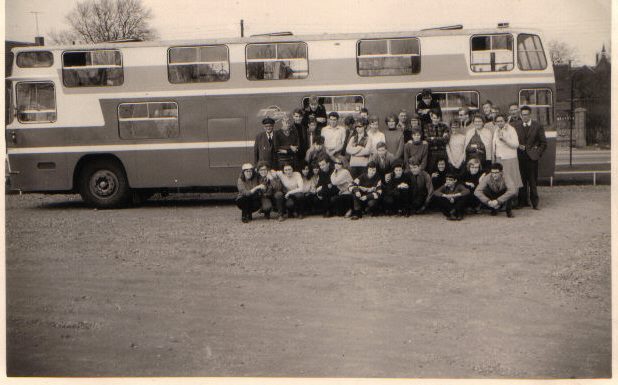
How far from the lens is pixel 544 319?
20.2 feet

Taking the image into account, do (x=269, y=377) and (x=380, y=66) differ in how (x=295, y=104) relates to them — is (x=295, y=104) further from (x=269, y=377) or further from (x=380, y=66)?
(x=269, y=377)

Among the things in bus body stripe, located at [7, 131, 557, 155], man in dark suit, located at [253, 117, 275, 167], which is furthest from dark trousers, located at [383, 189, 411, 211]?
bus body stripe, located at [7, 131, 557, 155]

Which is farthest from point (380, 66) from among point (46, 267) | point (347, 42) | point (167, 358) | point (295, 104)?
point (167, 358)

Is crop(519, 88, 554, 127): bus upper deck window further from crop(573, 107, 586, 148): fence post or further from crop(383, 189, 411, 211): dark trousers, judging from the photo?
crop(573, 107, 586, 148): fence post

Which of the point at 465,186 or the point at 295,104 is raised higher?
the point at 295,104

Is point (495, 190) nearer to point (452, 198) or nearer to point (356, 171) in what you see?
point (452, 198)

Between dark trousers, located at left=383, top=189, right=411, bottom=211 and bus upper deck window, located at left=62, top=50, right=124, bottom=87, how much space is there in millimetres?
5001

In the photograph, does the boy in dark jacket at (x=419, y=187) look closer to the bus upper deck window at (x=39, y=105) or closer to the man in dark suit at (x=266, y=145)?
the man in dark suit at (x=266, y=145)

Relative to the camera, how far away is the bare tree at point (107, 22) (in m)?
9.62

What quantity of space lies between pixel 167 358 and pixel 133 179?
799cm

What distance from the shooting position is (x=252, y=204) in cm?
1127

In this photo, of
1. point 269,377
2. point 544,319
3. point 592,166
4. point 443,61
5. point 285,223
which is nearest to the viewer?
point 269,377

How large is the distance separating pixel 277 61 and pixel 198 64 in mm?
1315

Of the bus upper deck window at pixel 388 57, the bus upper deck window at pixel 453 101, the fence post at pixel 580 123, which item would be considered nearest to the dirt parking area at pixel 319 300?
the bus upper deck window at pixel 453 101
